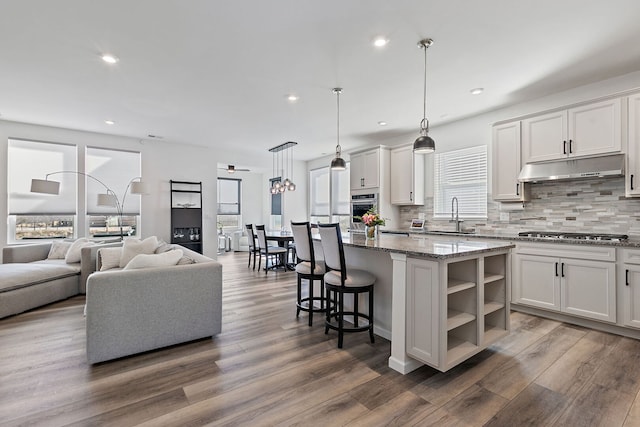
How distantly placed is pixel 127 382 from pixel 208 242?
16.5ft

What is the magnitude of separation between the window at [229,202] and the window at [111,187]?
3595 mm

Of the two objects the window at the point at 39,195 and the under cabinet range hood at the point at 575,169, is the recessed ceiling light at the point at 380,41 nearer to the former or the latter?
the under cabinet range hood at the point at 575,169

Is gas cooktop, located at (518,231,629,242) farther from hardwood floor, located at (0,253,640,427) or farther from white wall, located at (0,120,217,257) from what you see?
white wall, located at (0,120,217,257)

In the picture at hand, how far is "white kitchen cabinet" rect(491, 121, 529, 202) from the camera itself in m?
3.94

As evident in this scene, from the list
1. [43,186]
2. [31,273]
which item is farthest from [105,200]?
[31,273]

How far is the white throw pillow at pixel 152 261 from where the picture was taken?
105 inches

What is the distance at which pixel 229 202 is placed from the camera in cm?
993

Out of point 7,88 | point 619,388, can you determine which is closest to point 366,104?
point 619,388

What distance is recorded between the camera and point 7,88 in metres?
3.69

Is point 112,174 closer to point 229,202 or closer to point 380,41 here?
point 229,202

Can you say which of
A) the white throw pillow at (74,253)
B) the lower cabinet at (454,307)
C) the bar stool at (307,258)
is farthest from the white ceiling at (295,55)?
the white throw pillow at (74,253)

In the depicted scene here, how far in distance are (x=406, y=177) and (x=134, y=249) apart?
4426 mm

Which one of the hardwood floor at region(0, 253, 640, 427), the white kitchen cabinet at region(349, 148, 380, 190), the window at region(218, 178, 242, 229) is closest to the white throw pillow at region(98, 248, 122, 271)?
the hardwood floor at region(0, 253, 640, 427)

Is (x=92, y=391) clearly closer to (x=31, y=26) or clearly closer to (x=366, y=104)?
(x=31, y=26)
